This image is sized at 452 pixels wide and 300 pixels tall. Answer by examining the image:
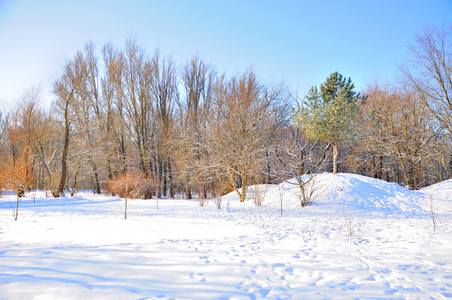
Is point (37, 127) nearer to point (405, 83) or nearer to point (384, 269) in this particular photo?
point (384, 269)

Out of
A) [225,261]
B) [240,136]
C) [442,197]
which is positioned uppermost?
[240,136]

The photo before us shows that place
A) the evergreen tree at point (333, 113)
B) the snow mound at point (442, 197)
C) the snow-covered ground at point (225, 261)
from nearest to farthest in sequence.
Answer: the snow-covered ground at point (225, 261), the snow mound at point (442, 197), the evergreen tree at point (333, 113)

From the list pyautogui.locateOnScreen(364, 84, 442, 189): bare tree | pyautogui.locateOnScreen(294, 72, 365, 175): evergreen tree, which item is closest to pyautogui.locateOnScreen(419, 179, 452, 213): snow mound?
pyautogui.locateOnScreen(364, 84, 442, 189): bare tree

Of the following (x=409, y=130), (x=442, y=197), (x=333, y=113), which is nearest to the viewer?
(x=442, y=197)

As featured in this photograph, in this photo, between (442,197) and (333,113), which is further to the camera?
(333,113)

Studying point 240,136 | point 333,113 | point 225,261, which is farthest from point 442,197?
point 225,261

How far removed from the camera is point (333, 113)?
13.5 m

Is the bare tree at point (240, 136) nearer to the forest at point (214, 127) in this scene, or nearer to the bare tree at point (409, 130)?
the forest at point (214, 127)

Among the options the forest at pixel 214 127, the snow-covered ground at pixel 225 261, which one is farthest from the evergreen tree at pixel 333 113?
the snow-covered ground at pixel 225 261

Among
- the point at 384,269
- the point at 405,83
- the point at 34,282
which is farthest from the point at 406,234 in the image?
the point at 405,83

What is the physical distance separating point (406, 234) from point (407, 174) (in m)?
13.3

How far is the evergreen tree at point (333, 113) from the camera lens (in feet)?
43.9

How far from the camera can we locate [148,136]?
861 inches

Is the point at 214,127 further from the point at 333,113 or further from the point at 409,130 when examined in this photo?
the point at 409,130
